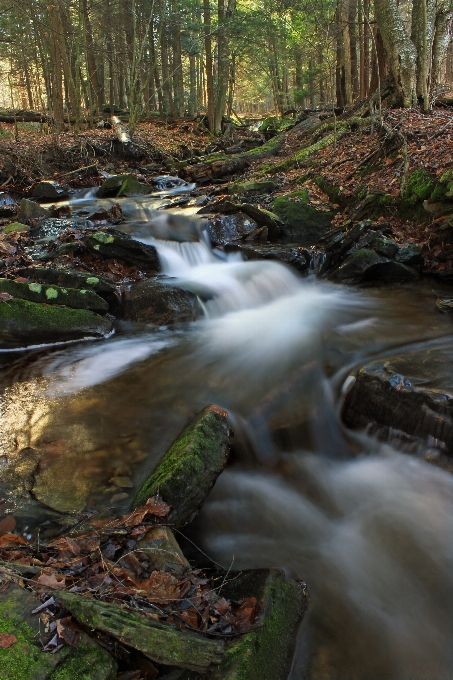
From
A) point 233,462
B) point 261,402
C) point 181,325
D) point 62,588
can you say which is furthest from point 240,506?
point 181,325

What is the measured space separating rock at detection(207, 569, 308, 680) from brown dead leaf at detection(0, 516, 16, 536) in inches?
63.6

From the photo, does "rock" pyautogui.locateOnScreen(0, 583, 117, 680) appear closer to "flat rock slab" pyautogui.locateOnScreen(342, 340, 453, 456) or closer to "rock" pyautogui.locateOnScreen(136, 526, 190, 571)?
"rock" pyautogui.locateOnScreen(136, 526, 190, 571)

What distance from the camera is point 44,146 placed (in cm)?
1602

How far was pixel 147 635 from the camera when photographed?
6.18ft

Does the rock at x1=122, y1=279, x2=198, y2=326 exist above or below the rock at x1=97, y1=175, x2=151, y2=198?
below

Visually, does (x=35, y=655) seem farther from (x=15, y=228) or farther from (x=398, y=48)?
(x=398, y=48)

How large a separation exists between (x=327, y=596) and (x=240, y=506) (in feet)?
3.46

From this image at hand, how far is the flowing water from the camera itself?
9.50 ft

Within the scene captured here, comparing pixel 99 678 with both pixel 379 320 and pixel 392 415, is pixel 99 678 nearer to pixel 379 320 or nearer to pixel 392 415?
pixel 392 415

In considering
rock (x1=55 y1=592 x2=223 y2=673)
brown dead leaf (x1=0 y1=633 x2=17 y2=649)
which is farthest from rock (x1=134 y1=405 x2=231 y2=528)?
brown dead leaf (x1=0 y1=633 x2=17 y2=649)

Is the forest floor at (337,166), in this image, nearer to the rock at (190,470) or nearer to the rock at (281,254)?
the rock at (281,254)

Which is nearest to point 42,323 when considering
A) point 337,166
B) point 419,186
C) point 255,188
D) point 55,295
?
point 55,295

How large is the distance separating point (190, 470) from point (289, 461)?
4.52 ft

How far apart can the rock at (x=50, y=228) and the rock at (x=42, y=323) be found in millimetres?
3519
